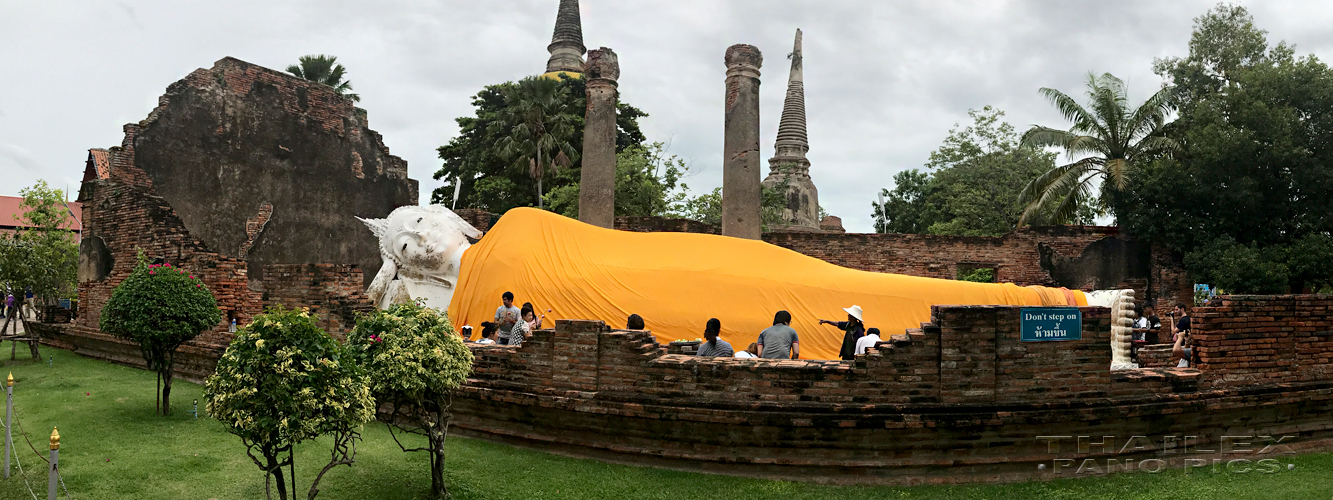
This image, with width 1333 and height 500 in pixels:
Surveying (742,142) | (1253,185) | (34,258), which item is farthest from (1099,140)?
(34,258)

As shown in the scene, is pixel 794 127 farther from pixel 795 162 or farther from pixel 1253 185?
pixel 1253 185

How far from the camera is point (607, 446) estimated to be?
21.0ft

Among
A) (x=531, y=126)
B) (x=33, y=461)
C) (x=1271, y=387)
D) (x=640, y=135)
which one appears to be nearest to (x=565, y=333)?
(x=33, y=461)

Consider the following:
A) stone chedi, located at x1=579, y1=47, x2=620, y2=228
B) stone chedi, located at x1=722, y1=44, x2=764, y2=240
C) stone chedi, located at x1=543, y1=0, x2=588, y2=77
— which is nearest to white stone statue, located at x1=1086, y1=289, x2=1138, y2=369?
stone chedi, located at x1=722, y1=44, x2=764, y2=240

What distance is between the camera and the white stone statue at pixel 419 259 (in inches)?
466

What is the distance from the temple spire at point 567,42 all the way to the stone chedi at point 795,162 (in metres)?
8.60

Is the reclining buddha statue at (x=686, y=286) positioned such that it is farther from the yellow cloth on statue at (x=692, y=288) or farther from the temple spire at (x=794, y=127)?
the temple spire at (x=794, y=127)

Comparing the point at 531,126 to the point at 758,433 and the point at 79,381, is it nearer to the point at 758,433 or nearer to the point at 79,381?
the point at 79,381

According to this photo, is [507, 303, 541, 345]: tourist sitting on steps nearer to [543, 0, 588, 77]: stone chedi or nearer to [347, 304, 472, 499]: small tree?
[347, 304, 472, 499]: small tree

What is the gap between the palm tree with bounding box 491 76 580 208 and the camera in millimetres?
23781

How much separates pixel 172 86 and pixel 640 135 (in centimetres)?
1557

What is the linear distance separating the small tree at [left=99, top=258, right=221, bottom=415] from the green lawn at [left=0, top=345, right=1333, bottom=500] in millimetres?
1176

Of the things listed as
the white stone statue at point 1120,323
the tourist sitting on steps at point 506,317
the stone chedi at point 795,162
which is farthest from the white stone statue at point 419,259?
the stone chedi at point 795,162

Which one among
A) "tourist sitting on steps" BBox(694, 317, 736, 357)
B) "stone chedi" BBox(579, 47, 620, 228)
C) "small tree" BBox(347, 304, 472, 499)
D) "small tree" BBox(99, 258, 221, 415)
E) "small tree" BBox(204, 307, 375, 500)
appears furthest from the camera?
"stone chedi" BBox(579, 47, 620, 228)
